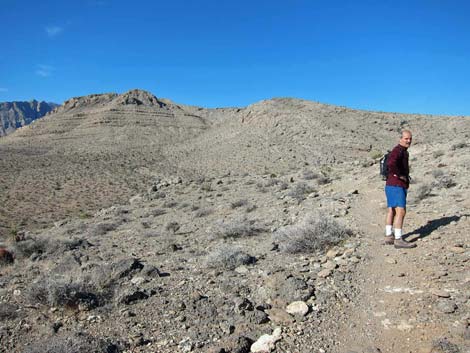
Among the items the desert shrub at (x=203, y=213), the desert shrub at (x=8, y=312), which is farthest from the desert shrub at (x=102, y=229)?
the desert shrub at (x=8, y=312)

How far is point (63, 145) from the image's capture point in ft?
190

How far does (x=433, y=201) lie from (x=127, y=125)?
65910mm

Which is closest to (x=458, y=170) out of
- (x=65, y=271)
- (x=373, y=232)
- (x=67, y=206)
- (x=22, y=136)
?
(x=373, y=232)

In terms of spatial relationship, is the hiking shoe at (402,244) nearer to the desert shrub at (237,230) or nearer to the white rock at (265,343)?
the white rock at (265,343)

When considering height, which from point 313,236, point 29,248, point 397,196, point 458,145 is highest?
point 458,145

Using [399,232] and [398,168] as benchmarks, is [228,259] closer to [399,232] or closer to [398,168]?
[399,232]

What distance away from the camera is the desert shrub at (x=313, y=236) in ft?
23.5

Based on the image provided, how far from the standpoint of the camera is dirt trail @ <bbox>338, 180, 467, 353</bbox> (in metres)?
4.18

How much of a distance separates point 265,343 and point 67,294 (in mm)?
2905

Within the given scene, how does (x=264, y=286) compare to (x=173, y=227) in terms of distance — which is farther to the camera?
(x=173, y=227)

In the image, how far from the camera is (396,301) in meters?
4.94

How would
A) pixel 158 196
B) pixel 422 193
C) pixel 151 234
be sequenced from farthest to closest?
pixel 158 196, pixel 151 234, pixel 422 193

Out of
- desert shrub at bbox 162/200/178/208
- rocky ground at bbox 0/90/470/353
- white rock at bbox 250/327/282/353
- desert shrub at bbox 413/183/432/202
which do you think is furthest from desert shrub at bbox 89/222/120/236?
white rock at bbox 250/327/282/353

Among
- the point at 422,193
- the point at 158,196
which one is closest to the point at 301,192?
the point at 422,193
